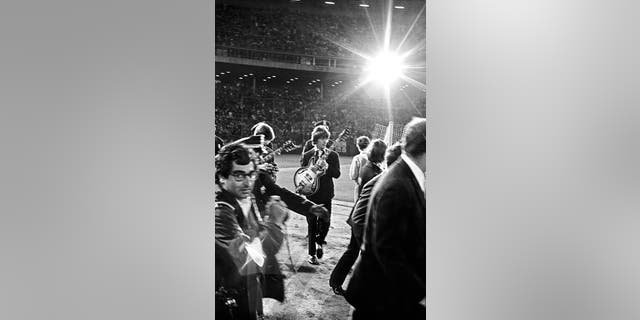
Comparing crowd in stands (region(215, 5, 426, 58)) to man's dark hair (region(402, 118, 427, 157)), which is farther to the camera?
man's dark hair (region(402, 118, 427, 157))

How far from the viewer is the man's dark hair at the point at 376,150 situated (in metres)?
2.81

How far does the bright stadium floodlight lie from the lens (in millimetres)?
2844

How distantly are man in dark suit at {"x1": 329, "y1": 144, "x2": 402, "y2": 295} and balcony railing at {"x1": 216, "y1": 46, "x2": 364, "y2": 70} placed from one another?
0.49 metres

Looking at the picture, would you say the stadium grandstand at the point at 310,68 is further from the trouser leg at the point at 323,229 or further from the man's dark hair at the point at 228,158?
the trouser leg at the point at 323,229

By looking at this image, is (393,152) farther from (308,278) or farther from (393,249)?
(308,278)

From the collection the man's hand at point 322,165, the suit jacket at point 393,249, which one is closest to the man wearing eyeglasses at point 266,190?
the man's hand at point 322,165

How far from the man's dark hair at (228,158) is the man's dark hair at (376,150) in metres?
0.64

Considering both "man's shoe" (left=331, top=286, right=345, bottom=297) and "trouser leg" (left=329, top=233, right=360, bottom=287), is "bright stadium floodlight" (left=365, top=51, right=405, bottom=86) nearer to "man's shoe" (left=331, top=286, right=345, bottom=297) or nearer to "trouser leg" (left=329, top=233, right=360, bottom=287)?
"trouser leg" (left=329, top=233, right=360, bottom=287)

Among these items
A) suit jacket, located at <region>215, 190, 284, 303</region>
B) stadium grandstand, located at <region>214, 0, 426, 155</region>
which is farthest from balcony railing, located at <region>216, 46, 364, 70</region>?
suit jacket, located at <region>215, 190, 284, 303</region>
